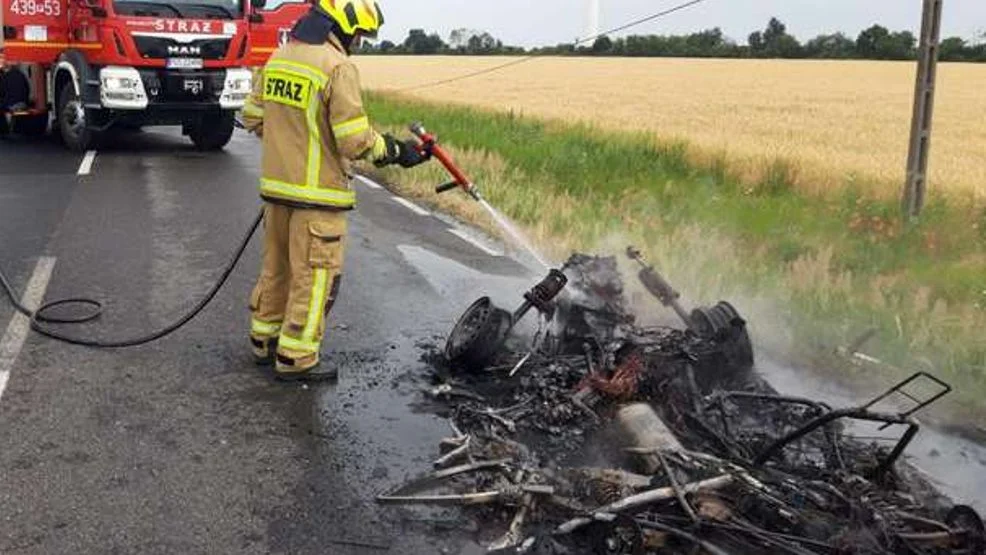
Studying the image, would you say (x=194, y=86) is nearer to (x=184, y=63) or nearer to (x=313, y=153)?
(x=184, y=63)

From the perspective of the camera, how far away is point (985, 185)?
11359 mm

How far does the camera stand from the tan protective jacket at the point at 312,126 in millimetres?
4730

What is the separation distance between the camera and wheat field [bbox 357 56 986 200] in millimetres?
13141

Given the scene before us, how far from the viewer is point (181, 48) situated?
13.4 m

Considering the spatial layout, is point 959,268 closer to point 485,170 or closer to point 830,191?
point 830,191

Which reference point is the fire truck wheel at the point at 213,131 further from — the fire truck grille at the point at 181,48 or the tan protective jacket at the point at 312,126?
the tan protective jacket at the point at 312,126

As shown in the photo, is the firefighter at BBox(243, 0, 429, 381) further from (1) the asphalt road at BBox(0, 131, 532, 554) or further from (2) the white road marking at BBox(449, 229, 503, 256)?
(2) the white road marking at BBox(449, 229, 503, 256)

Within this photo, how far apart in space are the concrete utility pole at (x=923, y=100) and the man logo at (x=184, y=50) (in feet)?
29.6

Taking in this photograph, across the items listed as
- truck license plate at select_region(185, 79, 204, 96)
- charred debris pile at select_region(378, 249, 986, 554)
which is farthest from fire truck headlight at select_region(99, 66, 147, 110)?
charred debris pile at select_region(378, 249, 986, 554)

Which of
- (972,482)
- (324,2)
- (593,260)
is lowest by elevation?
(972,482)

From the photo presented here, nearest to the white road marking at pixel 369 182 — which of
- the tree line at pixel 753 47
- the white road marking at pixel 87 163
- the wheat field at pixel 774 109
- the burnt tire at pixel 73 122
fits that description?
the white road marking at pixel 87 163

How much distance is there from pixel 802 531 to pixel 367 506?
156cm

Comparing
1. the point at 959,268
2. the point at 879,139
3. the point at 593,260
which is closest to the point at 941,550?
the point at 593,260

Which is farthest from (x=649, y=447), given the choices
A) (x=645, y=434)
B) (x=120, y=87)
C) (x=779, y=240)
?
(x=120, y=87)
